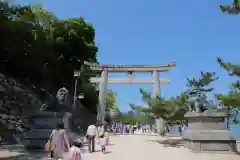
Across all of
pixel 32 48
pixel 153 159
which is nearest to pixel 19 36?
pixel 32 48

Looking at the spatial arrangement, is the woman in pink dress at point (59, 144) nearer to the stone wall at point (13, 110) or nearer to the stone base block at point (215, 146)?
the stone base block at point (215, 146)

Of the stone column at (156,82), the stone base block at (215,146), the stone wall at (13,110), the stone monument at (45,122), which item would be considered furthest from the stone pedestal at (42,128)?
the stone column at (156,82)

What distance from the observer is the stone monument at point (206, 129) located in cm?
1193

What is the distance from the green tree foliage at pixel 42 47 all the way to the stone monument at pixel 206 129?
52.8 feet

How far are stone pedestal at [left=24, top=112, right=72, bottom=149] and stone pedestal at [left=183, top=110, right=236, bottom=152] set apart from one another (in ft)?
19.3

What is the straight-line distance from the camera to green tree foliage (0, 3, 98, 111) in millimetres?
23156

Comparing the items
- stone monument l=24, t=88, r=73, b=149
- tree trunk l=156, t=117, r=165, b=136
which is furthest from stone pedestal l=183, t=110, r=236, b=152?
tree trunk l=156, t=117, r=165, b=136

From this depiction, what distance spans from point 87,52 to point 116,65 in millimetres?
3922

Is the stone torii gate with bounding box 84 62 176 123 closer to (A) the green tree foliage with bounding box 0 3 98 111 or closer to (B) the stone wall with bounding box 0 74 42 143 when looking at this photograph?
(A) the green tree foliage with bounding box 0 3 98 111

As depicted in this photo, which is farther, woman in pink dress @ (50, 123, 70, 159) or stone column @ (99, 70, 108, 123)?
stone column @ (99, 70, 108, 123)

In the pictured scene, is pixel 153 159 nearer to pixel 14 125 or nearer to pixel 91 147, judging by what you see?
pixel 91 147

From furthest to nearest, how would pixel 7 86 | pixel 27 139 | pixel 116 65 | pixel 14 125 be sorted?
pixel 116 65 < pixel 7 86 < pixel 14 125 < pixel 27 139

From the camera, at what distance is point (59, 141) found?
7.21 m

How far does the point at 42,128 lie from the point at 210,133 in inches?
287
